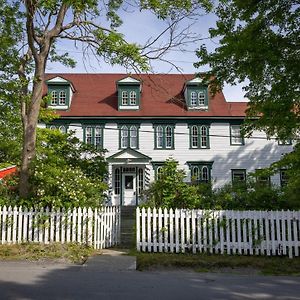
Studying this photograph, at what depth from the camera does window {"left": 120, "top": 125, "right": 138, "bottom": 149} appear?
25.6 m

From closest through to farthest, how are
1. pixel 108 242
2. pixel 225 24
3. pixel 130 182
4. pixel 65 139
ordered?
pixel 108 242 < pixel 225 24 < pixel 65 139 < pixel 130 182

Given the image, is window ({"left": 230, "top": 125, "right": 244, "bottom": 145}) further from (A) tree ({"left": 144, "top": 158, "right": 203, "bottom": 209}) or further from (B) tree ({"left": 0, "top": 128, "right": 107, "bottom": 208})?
(A) tree ({"left": 144, "top": 158, "right": 203, "bottom": 209})

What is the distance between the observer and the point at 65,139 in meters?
14.5

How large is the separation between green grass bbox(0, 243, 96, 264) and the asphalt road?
0.76m

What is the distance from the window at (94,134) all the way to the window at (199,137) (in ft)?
20.2

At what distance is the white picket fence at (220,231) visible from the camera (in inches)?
404

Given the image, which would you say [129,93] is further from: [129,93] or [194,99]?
[194,99]

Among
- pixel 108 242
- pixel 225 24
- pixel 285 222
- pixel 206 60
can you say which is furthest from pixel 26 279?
pixel 225 24

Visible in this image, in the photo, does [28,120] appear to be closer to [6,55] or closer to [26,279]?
[6,55]

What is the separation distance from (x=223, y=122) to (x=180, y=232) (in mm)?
16337

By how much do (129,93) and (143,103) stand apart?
1.26 metres

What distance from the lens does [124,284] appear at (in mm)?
7297

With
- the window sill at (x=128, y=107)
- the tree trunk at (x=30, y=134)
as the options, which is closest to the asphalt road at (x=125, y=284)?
the tree trunk at (x=30, y=134)

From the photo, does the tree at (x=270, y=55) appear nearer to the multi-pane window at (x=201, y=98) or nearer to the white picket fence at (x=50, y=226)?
the white picket fence at (x=50, y=226)
